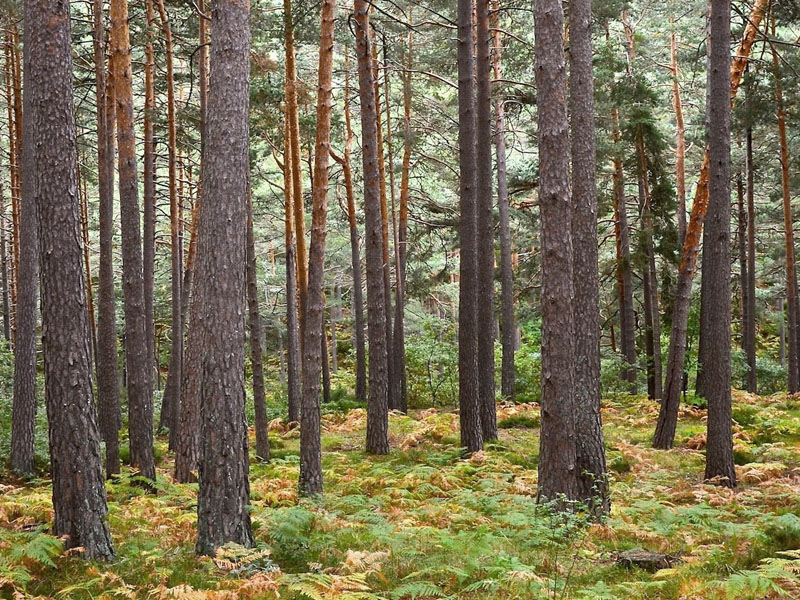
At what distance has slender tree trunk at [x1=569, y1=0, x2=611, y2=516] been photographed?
773 cm

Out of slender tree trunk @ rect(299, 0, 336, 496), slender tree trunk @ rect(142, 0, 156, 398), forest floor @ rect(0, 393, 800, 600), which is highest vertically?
slender tree trunk @ rect(142, 0, 156, 398)

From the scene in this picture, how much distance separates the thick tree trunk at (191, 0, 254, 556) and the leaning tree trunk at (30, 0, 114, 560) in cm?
95

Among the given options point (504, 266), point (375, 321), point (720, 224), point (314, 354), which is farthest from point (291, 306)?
point (720, 224)

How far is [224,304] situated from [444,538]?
115 inches

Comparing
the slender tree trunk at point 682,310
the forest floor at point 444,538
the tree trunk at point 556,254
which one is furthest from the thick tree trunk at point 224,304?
the slender tree trunk at point 682,310

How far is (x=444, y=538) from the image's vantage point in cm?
641

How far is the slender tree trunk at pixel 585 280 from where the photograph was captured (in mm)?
7730

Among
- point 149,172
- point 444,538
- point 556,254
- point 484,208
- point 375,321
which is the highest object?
point 149,172

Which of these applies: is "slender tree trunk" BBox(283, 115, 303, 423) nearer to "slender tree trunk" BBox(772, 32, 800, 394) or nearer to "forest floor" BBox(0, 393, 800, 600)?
"forest floor" BBox(0, 393, 800, 600)

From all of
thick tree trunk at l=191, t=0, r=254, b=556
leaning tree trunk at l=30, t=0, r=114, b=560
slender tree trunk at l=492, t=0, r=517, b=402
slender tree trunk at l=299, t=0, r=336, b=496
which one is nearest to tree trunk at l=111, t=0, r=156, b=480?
slender tree trunk at l=299, t=0, r=336, b=496

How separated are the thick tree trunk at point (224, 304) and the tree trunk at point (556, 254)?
3.16 metres

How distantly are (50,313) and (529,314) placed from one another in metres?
19.3

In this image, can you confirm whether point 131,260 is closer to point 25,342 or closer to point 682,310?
point 25,342

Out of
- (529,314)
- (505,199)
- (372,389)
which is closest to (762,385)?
(529,314)
